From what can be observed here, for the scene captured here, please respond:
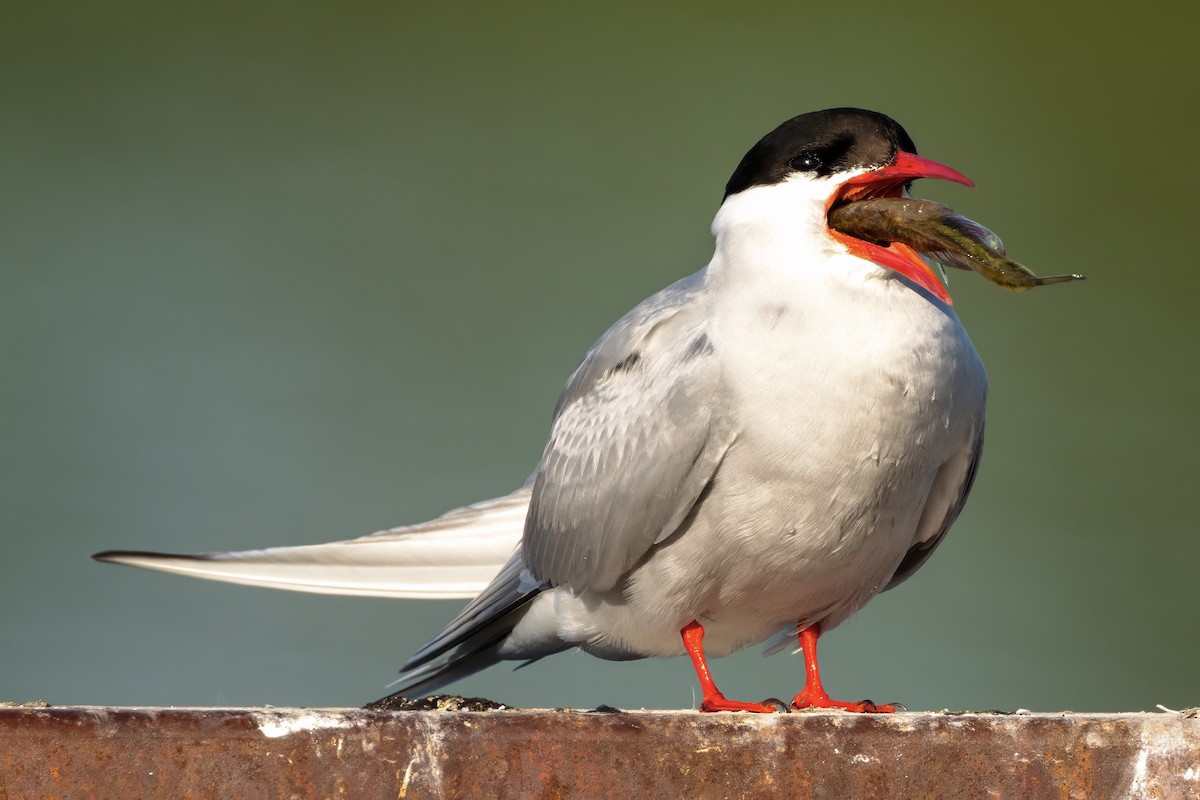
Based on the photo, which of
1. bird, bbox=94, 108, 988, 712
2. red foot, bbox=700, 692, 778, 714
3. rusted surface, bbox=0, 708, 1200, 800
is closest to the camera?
rusted surface, bbox=0, 708, 1200, 800

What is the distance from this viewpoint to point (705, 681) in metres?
2.51

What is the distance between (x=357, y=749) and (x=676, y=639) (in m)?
1.14

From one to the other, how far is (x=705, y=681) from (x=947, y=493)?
60 centimetres

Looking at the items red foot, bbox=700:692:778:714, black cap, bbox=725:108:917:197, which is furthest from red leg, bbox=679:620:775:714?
→ black cap, bbox=725:108:917:197

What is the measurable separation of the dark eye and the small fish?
12 cm

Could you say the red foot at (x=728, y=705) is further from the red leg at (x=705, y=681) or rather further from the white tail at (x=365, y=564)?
the white tail at (x=365, y=564)

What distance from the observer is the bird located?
2357 millimetres

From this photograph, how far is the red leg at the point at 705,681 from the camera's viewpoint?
2244 millimetres

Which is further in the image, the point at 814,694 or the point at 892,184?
the point at 814,694

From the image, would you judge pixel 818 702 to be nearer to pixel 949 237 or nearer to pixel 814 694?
pixel 814 694

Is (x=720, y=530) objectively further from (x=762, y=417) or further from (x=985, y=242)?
(x=985, y=242)

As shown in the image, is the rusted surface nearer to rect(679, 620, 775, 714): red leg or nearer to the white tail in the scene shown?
rect(679, 620, 775, 714): red leg

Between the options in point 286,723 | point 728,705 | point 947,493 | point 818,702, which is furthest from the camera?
point 947,493

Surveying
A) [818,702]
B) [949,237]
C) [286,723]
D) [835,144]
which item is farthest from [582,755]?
[835,144]
